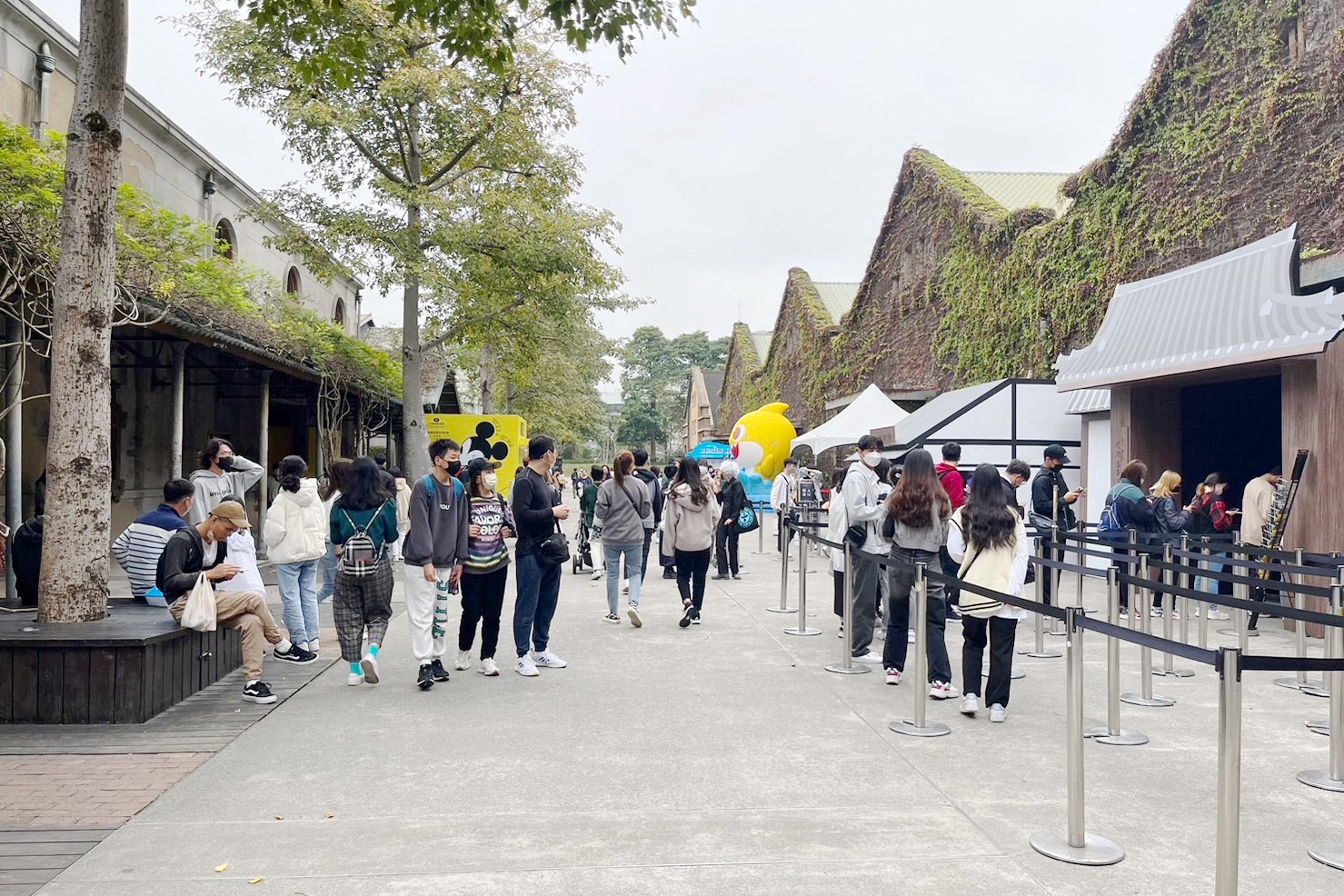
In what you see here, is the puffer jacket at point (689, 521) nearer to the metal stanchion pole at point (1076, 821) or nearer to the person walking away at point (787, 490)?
the metal stanchion pole at point (1076, 821)

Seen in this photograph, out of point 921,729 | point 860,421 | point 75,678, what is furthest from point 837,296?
point 75,678

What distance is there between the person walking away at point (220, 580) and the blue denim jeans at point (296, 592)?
0.97 meters

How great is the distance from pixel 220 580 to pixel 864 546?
5.18 meters

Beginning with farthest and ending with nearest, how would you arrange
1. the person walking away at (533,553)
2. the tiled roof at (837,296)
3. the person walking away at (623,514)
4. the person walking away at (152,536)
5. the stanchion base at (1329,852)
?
the tiled roof at (837,296) → the person walking away at (623,514) → the person walking away at (533,553) → the person walking away at (152,536) → the stanchion base at (1329,852)

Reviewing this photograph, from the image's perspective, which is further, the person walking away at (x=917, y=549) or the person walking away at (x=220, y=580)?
the person walking away at (x=917, y=549)

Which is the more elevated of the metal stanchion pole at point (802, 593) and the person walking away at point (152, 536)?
the person walking away at point (152, 536)

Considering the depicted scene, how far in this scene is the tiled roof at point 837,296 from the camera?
37312 mm

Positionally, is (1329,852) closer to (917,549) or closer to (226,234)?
(917,549)

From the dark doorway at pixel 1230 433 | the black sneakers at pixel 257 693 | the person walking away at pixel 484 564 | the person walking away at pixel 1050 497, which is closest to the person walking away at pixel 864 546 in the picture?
the person walking away at pixel 484 564

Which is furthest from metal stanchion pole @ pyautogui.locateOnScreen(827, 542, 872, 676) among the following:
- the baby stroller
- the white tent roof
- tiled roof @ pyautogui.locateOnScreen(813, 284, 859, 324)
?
tiled roof @ pyautogui.locateOnScreen(813, 284, 859, 324)

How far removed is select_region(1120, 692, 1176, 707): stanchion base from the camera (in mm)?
7123

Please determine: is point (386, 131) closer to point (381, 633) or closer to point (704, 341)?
point (381, 633)

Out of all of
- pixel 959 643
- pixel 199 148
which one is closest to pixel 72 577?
pixel 959 643

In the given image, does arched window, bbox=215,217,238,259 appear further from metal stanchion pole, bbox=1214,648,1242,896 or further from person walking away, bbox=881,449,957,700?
metal stanchion pole, bbox=1214,648,1242,896
